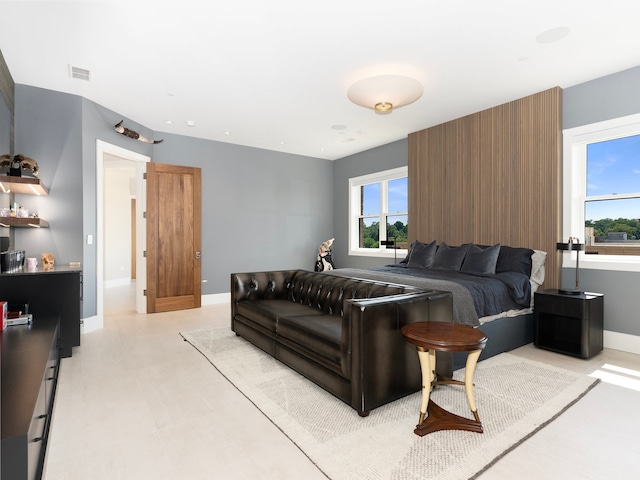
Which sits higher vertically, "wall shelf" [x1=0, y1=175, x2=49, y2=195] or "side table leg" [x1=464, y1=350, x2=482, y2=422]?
"wall shelf" [x1=0, y1=175, x2=49, y2=195]

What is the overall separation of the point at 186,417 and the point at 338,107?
4152 mm

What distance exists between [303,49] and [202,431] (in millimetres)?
3362

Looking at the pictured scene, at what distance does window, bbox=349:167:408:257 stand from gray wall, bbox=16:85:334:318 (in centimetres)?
75

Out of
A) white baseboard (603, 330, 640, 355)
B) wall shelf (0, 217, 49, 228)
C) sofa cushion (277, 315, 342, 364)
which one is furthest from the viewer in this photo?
white baseboard (603, 330, 640, 355)

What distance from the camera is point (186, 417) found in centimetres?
233

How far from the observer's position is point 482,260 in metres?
4.27

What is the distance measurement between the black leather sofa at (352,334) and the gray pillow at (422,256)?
1.81 meters

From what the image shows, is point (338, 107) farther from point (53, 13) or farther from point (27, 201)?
point (27, 201)

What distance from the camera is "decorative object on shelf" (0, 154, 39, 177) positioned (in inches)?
137

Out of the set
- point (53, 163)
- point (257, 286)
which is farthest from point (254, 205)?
point (53, 163)

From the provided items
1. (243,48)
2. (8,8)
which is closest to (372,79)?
(243,48)

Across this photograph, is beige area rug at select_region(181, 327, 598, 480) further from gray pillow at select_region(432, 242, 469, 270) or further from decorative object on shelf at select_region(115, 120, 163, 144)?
decorative object on shelf at select_region(115, 120, 163, 144)

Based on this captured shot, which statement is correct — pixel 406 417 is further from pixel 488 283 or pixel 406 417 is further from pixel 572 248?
pixel 572 248

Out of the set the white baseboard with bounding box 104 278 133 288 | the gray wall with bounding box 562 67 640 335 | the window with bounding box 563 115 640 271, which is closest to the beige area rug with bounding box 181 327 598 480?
the gray wall with bounding box 562 67 640 335
